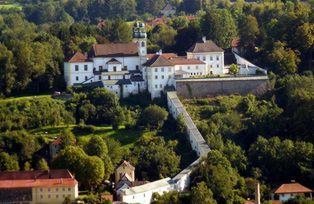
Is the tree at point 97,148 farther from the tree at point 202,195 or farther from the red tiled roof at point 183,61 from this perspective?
the red tiled roof at point 183,61

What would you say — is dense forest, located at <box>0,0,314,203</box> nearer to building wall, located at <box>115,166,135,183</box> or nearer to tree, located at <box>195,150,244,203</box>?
tree, located at <box>195,150,244,203</box>

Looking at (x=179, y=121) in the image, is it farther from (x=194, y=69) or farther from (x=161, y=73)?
(x=194, y=69)

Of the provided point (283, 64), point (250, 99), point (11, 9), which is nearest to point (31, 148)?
point (250, 99)

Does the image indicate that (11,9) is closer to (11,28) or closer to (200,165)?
(11,28)

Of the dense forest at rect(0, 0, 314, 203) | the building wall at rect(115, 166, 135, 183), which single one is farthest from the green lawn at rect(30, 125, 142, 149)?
the building wall at rect(115, 166, 135, 183)

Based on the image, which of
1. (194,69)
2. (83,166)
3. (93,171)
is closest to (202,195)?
(93,171)
